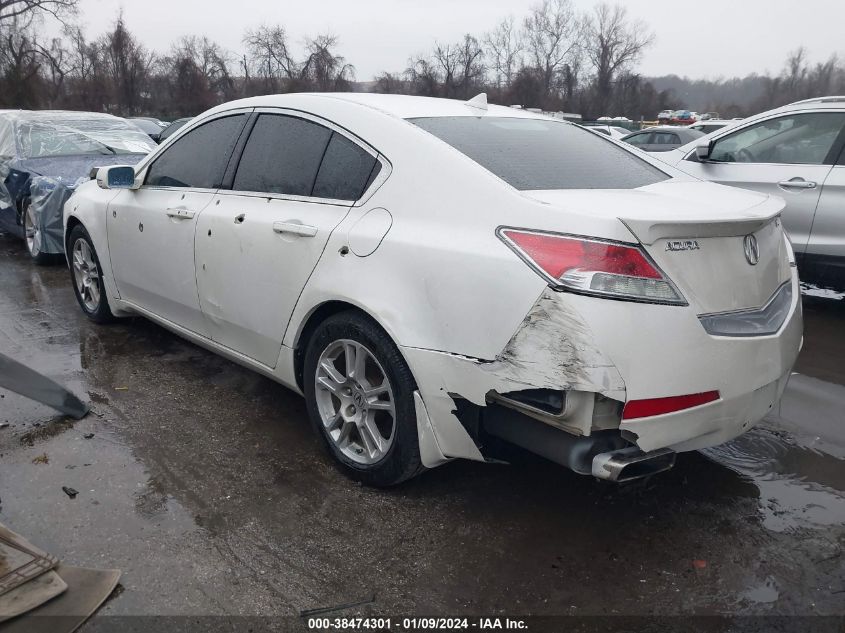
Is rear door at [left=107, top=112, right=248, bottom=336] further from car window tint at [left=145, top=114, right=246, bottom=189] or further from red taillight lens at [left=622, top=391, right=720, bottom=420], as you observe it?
red taillight lens at [left=622, top=391, right=720, bottom=420]

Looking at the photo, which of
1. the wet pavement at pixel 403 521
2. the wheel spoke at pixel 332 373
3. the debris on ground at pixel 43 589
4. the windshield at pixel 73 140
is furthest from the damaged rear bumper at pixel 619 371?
the windshield at pixel 73 140

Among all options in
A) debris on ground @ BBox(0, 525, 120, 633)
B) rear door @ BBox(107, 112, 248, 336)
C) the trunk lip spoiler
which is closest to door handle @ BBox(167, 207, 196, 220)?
rear door @ BBox(107, 112, 248, 336)

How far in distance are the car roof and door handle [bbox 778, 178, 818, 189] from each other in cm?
296

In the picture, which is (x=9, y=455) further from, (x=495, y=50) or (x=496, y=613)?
(x=495, y=50)

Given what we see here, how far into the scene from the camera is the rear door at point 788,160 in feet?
18.3

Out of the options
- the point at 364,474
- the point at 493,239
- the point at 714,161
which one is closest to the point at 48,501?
the point at 364,474

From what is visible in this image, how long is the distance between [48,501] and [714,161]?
5803 mm

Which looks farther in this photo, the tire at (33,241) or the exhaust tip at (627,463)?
the tire at (33,241)

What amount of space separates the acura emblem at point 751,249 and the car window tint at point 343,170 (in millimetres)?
1518

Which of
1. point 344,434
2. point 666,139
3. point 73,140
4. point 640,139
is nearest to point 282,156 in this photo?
point 344,434

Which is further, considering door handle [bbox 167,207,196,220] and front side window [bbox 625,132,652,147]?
front side window [bbox 625,132,652,147]

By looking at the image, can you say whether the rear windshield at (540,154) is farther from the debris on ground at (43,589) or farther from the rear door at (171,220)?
the debris on ground at (43,589)

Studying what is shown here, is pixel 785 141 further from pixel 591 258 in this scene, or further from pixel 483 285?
pixel 483 285

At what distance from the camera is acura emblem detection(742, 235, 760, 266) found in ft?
8.47
